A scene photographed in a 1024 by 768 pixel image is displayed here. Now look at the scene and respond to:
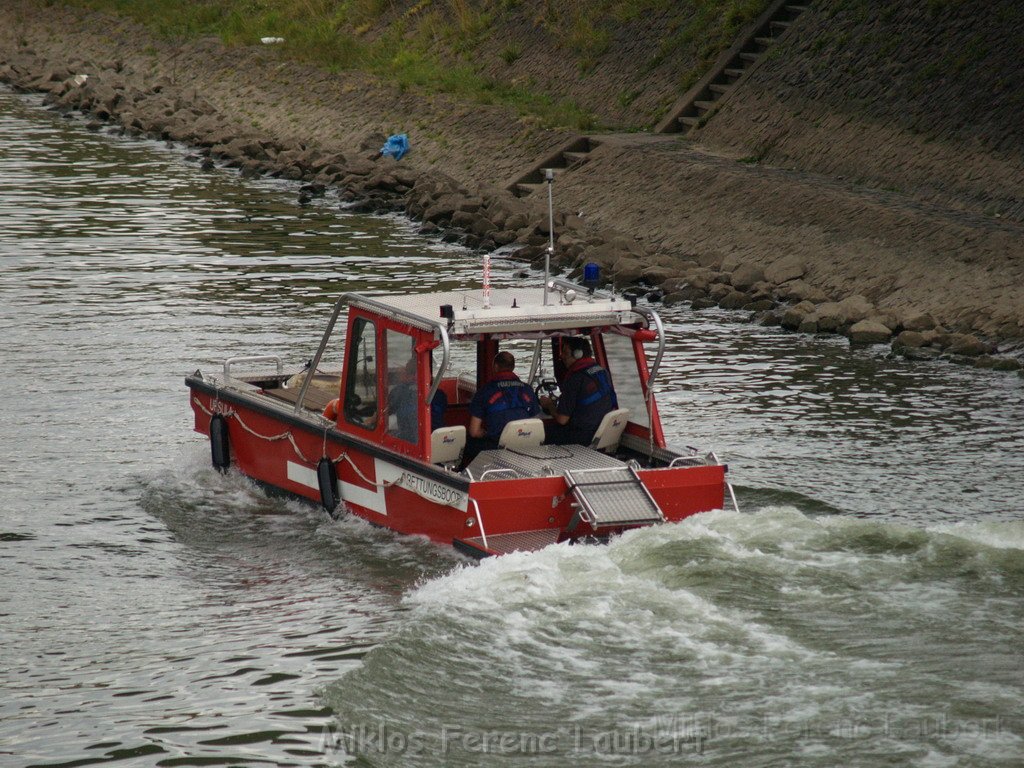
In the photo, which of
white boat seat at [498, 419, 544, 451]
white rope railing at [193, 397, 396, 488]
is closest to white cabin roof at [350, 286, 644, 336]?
white boat seat at [498, 419, 544, 451]

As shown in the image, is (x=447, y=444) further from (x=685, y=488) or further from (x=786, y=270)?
(x=786, y=270)

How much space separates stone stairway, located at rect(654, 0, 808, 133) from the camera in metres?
31.6

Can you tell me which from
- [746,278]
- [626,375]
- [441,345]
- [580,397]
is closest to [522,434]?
[580,397]

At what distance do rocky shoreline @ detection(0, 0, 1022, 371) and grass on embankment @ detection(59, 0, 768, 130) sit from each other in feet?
8.90

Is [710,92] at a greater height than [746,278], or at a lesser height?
greater

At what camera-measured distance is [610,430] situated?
1358cm

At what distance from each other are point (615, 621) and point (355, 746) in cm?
218

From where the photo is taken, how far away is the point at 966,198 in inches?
963

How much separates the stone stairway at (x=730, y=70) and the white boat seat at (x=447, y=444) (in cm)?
1903

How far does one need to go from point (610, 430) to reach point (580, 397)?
381mm

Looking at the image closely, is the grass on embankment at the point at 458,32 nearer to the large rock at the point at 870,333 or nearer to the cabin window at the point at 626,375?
the large rock at the point at 870,333

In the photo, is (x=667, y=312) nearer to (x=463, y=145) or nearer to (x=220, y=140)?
(x=463, y=145)

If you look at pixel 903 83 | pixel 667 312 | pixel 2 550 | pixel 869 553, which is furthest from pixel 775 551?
pixel 903 83

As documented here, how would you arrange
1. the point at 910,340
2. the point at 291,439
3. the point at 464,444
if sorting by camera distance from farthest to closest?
the point at 910,340, the point at 291,439, the point at 464,444
